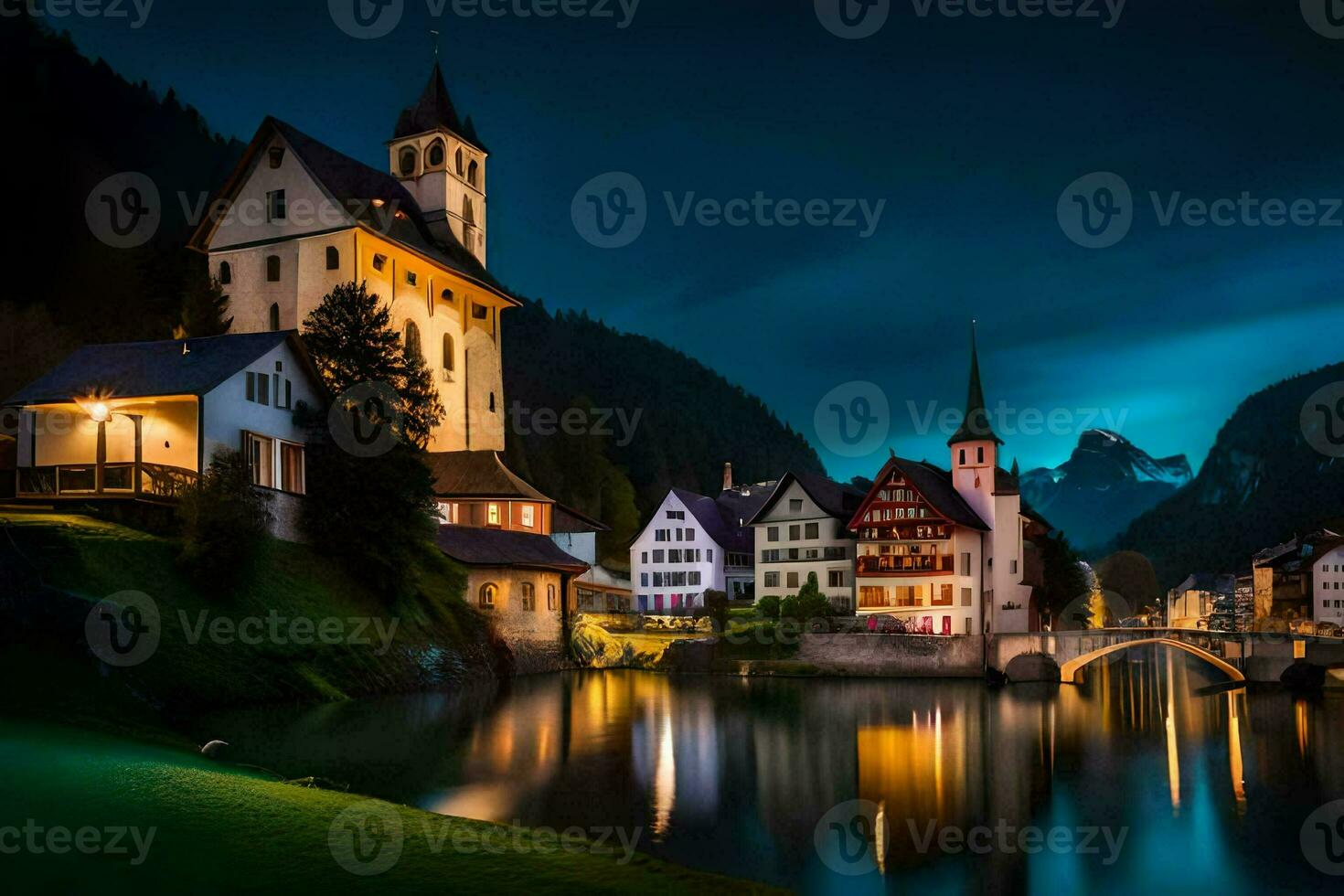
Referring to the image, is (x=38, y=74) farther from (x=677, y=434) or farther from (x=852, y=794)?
(x=852, y=794)

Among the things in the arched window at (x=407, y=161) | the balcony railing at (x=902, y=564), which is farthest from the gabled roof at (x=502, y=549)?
the arched window at (x=407, y=161)

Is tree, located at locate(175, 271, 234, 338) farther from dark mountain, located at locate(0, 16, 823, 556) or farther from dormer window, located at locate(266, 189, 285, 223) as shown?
dormer window, located at locate(266, 189, 285, 223)

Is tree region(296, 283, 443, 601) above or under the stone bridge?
above

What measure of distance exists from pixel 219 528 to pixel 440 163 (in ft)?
168

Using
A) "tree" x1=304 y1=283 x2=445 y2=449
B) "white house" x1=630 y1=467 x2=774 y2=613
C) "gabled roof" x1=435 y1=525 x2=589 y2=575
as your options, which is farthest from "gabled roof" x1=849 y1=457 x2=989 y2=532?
"tree" x1=304 y1=283 x2=445 y2=449

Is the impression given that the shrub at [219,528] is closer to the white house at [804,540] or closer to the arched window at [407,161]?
the white house at [804,540]

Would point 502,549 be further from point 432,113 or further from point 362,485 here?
point 432,113

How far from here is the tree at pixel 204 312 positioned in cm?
6041

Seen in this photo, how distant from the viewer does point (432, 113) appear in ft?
283

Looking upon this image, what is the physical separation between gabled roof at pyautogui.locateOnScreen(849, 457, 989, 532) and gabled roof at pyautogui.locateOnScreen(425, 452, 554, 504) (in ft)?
73.4

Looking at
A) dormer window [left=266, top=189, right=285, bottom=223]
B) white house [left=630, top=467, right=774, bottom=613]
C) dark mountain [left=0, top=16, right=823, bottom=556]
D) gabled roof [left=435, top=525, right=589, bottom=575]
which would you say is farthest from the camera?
white house [left=630, top=467, right=774, bottom=613]

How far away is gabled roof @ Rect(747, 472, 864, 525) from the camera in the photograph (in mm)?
83125

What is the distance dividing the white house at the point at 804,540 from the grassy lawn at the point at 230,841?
63.3 metres

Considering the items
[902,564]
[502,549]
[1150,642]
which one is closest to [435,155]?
[502,549]
